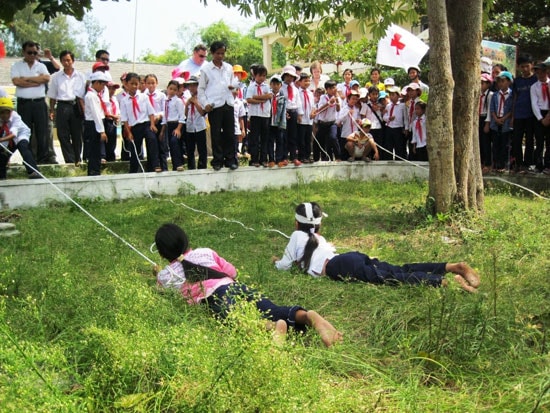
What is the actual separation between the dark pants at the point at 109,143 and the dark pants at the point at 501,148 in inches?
276

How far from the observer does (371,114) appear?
12.2 metres

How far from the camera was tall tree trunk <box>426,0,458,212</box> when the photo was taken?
6.90m

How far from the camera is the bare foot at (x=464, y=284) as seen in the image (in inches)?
173

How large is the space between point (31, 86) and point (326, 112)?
5470mm

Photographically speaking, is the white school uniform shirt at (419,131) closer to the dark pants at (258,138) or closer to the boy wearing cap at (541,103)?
the boy wearing cap at (541,103)

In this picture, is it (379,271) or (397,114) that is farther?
(397,114)

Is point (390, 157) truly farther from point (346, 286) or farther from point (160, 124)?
point (346, 286)

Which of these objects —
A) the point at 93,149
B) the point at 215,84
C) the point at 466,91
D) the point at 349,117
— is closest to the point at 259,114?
the point at 215,84

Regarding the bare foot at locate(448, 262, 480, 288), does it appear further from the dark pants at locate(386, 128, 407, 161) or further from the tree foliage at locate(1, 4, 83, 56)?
the tree foliage at locate(1, 4, 83, 56)

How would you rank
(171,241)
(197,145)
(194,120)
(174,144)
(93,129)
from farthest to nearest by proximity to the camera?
(174,144)
(197,145)
(194,120)
(93,129)
(171,241)

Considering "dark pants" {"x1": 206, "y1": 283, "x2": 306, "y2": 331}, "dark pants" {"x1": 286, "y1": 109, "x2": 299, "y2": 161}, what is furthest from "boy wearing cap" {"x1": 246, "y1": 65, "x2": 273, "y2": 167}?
"dark pants" {"x1": 206, "y1": 283, "x2": 306, "y2": 331}

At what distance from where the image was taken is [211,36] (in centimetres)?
5959

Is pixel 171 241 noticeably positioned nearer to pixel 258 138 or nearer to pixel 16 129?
pixel 16 129

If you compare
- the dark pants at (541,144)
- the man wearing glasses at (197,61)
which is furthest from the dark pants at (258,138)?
the dark pants at (541,144)
